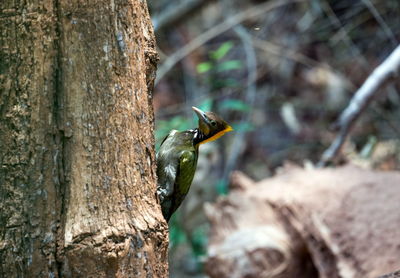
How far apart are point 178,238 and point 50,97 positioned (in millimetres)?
4476

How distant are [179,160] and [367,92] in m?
2.19

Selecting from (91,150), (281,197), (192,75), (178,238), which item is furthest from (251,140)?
(91,150)

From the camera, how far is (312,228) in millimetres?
4492

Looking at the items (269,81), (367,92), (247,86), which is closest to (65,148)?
(367,92)

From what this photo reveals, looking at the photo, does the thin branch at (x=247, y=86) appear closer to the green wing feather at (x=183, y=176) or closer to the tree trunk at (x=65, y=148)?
the green wing feather at (x=183, y=176)

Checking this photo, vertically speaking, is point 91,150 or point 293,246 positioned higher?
point 91,150

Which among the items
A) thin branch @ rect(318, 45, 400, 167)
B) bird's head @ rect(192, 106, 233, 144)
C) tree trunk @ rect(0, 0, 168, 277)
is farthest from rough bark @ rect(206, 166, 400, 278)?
tree trunk @ rect(0, 0, 168, 277)

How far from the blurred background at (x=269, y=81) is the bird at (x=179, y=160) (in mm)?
3356

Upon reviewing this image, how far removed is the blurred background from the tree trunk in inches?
183

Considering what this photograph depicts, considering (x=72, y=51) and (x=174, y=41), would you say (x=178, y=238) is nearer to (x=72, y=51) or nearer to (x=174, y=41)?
(x=174, y=41)

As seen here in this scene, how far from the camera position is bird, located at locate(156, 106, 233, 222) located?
3236 mm

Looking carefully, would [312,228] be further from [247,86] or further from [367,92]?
[247,86]

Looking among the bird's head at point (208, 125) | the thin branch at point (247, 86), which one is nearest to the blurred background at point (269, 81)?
the thin branch at point (247, 86)

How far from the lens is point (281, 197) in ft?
16.1
